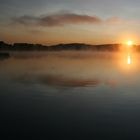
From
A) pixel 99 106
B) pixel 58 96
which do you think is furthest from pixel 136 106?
pixel 58 96

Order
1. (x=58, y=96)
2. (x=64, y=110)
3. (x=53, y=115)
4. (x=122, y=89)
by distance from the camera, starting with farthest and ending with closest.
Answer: (x=122, y=89) → (x=58, y=96) → (x=64, y=110) → (x=53, y=115)

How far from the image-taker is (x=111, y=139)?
28.6ft

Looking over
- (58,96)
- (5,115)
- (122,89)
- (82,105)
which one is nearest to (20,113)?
(5,115)

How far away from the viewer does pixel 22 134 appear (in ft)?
30.0

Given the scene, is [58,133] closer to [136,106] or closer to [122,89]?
[136,106]

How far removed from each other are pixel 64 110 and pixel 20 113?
1.86 metres

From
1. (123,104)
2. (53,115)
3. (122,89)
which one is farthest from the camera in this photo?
(122,89)

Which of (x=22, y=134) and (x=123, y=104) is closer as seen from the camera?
(x=22, y=134)

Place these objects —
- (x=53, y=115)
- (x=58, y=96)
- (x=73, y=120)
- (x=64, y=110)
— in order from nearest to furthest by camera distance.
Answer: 1. (x=73, y=120)
2. (x=53, y=115)
3. (x=64, y=110)
4. (x=58, y=96)

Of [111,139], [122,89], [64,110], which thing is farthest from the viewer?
[122,89]

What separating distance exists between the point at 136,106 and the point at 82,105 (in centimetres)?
242

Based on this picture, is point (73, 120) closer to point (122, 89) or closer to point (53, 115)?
point (53, 115)

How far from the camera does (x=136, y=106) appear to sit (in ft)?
42.6

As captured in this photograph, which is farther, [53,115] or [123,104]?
[123,104]
